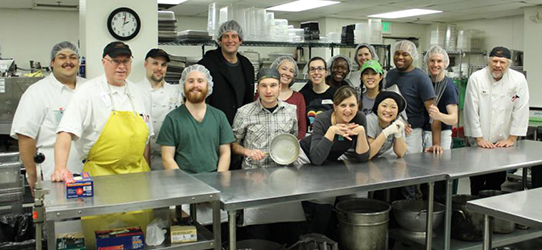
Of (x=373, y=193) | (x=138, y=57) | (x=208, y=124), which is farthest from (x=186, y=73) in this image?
(x=373, y=193)

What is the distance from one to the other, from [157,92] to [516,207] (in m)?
2.35

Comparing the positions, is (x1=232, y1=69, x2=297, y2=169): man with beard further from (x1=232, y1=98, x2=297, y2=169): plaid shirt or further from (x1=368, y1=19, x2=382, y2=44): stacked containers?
(x1=368, y1=19, x2=382, y2=44): stacked containers

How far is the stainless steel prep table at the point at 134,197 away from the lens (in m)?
1.88

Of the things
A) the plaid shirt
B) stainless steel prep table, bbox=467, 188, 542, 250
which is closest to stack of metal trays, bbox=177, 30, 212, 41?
the plaid shirt

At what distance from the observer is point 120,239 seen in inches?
81.1

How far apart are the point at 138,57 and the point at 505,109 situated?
300cm

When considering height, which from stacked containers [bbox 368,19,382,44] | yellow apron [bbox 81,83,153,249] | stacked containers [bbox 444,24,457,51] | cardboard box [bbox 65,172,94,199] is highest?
stacked containers [bbox 444,24,457,51]

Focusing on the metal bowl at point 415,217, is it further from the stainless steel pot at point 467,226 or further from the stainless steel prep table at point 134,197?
the stainless steel prep table at point 134,197

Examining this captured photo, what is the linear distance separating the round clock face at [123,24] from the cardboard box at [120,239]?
1763 mm

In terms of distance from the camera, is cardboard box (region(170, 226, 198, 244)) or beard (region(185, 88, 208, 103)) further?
beard (region(185, 88, 208, 103))

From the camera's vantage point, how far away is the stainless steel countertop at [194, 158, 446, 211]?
2.31 metres

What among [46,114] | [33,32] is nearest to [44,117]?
[46,114]

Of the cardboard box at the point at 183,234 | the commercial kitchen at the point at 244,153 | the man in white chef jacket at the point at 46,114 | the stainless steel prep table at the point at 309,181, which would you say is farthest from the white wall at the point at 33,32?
the cardboard box at the point at 183,234

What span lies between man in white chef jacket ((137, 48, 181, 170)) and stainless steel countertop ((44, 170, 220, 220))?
2.55 ft
